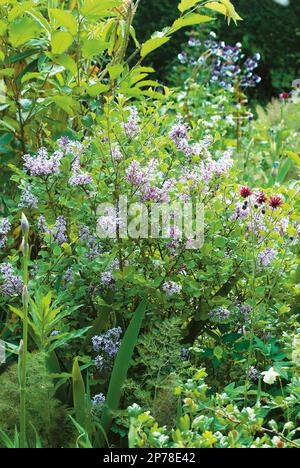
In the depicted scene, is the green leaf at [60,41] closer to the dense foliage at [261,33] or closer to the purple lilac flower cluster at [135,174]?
the purple lilac flower cluster at [135,174]

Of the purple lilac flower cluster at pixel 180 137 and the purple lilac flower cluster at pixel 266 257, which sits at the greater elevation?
the purple lilac flower cluster at pixel 180 137

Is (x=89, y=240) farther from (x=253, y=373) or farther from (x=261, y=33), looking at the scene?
(x=261, y=33)

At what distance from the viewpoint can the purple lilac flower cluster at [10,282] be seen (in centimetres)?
250

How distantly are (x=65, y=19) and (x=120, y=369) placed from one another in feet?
4.09

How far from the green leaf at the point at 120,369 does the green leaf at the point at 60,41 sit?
105 centimetres

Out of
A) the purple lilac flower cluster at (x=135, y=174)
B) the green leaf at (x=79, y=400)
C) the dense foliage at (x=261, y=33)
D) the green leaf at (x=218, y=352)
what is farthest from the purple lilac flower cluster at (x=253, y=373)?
the dense foliage at (x=261, y=33)

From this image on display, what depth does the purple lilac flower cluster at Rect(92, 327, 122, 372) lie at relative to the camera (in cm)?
249

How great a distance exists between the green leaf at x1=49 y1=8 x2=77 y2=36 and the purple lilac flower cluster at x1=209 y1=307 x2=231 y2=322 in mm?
1127

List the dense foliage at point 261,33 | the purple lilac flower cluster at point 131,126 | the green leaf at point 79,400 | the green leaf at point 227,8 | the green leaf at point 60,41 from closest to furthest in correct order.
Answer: the green leaf at point 79,400 < the purple lilac flower cluster at point 131,126 < the green leaf at point 60,41 < the green leaf at point 227,8 < the dense foliage at point 261,33

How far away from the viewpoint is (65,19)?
2.77 m

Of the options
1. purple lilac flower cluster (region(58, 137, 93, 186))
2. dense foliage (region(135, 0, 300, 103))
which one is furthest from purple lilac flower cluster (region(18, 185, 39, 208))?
dense foliage (region(135, 0, 300, 103))

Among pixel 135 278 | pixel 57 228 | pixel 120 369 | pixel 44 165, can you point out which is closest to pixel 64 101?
pixel 44 165

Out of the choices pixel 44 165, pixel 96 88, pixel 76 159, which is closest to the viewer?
pixel 44 165
